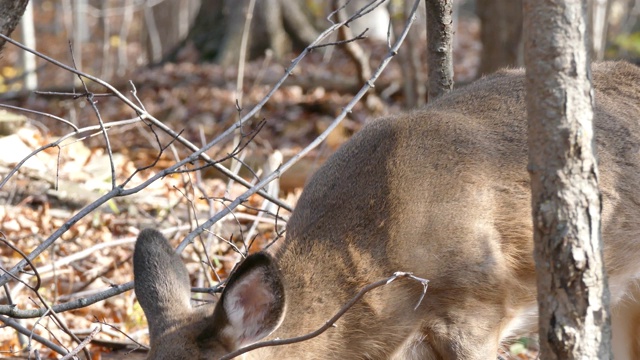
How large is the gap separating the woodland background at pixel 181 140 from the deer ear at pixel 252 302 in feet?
3.27

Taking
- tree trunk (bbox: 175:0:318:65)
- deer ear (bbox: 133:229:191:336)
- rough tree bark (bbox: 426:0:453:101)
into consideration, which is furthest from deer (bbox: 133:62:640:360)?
tree trunk (bbox: 175:0:318:65)

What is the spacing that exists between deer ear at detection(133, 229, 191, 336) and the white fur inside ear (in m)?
0.37

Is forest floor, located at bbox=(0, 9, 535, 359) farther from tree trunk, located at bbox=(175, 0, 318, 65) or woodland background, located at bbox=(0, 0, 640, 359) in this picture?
tree trunk, located at bbox=(175, 0, 318, 65)

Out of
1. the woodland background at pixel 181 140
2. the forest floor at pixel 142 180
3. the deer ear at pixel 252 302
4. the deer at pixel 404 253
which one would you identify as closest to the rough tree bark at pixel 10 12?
the woodland background at pixel 181 140

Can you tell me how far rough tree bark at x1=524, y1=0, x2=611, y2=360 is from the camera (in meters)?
3.09

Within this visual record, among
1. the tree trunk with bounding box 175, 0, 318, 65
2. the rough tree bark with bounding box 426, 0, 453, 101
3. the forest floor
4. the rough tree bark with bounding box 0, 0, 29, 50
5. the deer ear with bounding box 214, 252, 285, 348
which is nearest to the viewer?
the deer ear with bounding box 214, 252, 285, 348

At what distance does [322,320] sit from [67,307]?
4.39 ft

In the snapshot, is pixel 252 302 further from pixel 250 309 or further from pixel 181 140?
pixel 181 140

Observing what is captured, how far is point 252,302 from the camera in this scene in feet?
12.0

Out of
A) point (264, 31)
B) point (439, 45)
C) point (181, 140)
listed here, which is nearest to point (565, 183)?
point (181, 140)

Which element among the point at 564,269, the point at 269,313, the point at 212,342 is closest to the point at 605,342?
the point at 564,269

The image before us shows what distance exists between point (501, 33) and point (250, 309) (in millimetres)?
8828

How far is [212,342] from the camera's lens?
3785 millimetres

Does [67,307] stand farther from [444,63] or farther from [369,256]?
[444,63]
